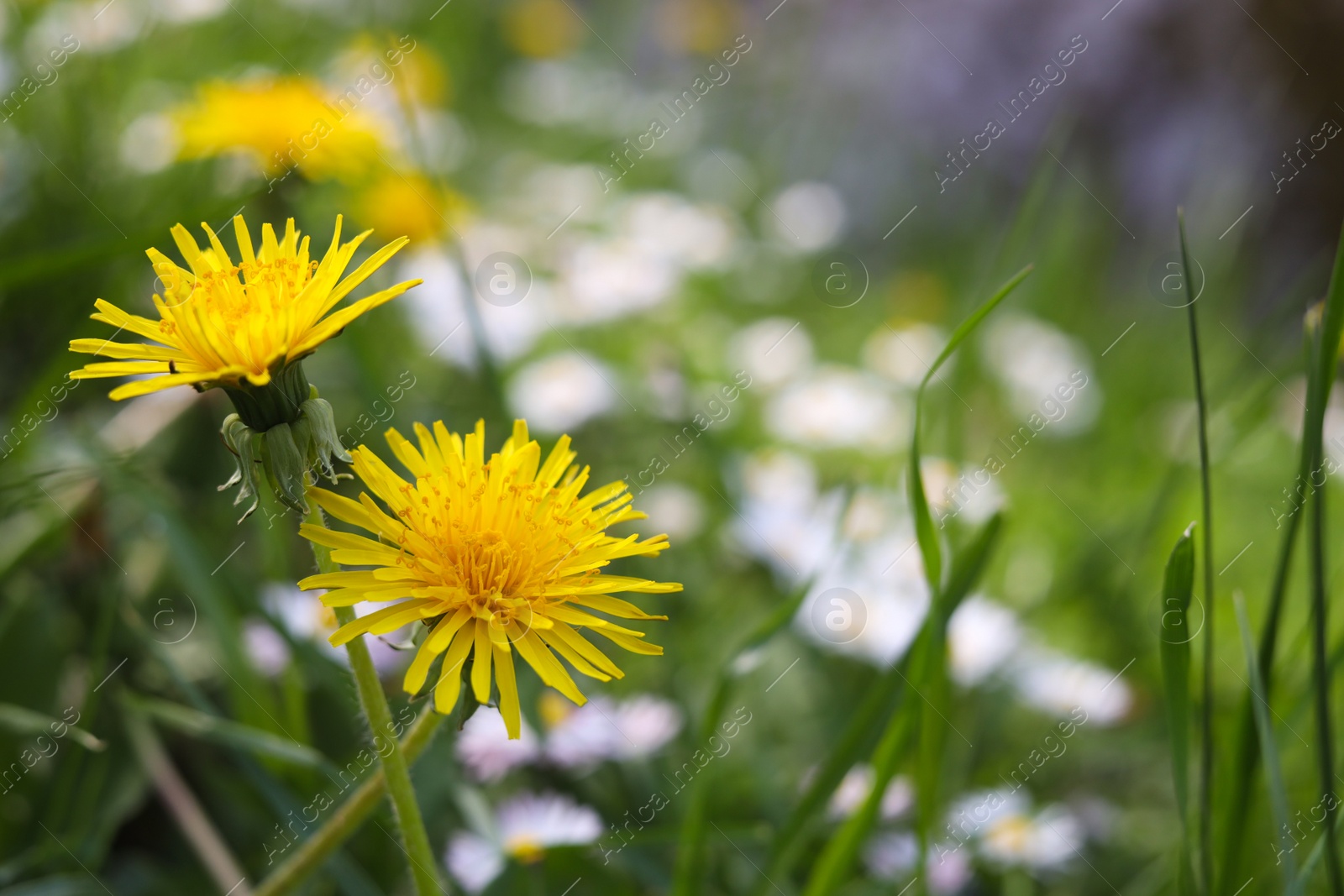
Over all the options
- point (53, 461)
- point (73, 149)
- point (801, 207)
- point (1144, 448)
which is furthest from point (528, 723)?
point (801, 207)

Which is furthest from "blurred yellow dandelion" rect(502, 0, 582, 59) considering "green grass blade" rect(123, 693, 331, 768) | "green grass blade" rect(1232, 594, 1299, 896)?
"green grass blade" rect(1232, 594, 1299, 896)

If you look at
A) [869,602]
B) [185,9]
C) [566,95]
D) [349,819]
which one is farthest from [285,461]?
[566,95]

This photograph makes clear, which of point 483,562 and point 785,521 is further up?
point 483,562

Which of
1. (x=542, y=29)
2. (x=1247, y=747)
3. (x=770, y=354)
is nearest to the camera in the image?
(x=1247, y=747)

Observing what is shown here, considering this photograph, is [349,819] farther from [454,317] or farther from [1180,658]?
[454,317]

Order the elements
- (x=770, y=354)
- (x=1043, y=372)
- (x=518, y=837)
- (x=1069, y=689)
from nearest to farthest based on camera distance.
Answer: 1. (x=518, y=837)
2. (x=1069, y=689)
3. (x=770, y=354)
4. (x=1043, y=372)

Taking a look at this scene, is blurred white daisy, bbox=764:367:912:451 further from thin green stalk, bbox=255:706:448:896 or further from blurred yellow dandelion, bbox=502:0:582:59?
blurred yellow dandelion, bbox=502:0:582:59
